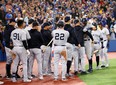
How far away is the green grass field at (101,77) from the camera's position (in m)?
10.4

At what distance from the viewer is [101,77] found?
11.3 m

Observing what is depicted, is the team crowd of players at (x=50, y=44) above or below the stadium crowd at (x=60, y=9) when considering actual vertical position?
below

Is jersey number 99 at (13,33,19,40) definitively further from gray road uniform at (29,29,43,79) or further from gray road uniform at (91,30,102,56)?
gray road uniform at (91,30,102,56)

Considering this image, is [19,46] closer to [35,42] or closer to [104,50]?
[35,42]

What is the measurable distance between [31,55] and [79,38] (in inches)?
81.9

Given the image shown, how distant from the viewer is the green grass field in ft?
34.0

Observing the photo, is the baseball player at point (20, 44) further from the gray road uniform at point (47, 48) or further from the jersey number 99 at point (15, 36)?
the gray road uniform at point (47, 48)

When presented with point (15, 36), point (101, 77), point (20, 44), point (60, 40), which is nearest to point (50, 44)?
point (60, 40)

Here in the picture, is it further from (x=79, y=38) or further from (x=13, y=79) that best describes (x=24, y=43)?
(x=79, y=38)

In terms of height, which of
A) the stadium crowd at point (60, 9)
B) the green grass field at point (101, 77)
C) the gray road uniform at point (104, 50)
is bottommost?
the green grass field at point (101, 77)

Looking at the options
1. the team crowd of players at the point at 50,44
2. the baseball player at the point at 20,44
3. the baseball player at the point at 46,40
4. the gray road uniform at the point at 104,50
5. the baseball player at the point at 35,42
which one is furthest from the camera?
the gray road uniform at the point at 104,50

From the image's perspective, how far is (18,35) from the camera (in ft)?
33.9

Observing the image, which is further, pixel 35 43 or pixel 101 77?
pixel 101 77

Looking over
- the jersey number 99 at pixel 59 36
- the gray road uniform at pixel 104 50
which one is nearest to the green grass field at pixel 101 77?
the gray road uniform at pixel 104 50
